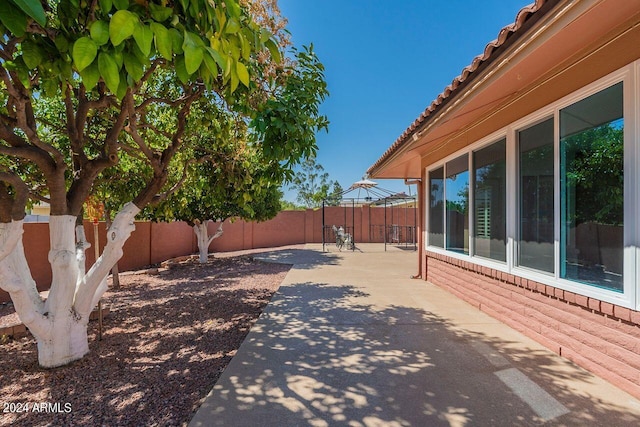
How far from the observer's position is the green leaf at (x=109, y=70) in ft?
4.14

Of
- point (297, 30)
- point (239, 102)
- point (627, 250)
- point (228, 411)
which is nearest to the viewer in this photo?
point (228, 411)

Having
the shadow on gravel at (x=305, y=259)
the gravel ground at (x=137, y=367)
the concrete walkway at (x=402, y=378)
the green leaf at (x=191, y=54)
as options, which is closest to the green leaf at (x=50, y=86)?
the green leaf at (x=191, y=54)

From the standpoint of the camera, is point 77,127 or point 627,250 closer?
point 627,250

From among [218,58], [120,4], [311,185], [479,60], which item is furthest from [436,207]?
[311,185]

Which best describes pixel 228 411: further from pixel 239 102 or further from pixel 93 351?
pixel 239 102

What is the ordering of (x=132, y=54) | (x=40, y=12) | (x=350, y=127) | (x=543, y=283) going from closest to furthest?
(x=40, y=12) → (x=132, y=54) → (x=543, y=283) → (x=350, y=127)

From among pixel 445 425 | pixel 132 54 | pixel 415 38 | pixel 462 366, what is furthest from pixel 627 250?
pixel 415 38

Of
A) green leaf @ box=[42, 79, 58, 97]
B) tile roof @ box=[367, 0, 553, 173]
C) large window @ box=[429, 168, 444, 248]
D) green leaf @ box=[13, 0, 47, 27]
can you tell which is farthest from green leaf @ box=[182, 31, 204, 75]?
large window @ box=[429, 168, 444, 248]

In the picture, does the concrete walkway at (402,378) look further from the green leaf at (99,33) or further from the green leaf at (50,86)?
the green leaf at (50,86)

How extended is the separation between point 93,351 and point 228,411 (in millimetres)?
2195

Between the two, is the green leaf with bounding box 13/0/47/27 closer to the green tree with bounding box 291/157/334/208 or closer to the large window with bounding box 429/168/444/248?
the large window with bounding box 429/168/444/248

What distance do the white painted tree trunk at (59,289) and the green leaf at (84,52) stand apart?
2503 mm

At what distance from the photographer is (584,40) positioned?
249 centimetres

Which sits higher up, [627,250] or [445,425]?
[627,250]
